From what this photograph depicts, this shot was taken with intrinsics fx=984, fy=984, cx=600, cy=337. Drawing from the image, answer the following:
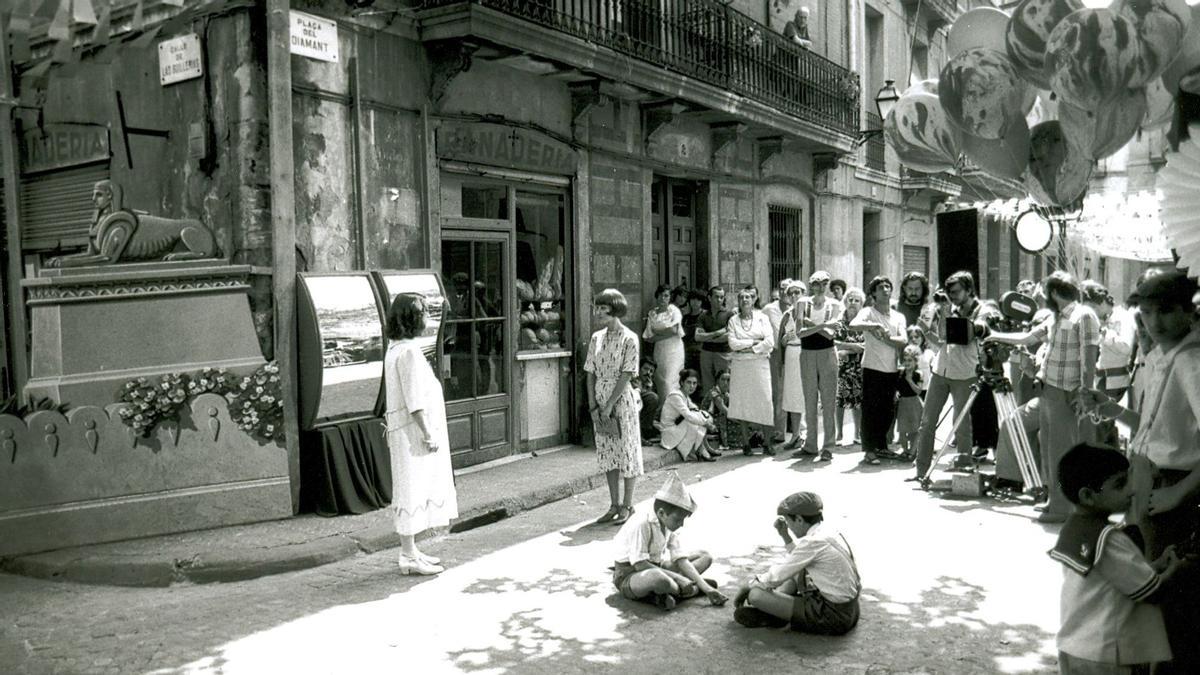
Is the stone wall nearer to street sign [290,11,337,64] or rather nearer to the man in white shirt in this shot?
street sign [290,11,337,64]

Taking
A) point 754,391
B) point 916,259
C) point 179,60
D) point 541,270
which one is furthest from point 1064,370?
point 916,259

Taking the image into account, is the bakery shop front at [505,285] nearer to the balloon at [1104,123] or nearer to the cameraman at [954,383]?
the cameraman at [954,383]

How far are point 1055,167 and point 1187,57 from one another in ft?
3.42

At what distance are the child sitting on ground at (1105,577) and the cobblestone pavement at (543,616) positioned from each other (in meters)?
1.27

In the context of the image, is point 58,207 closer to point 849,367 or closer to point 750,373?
point 750,373

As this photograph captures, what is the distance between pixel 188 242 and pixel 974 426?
738 centimetres

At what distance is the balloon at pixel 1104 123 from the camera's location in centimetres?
462

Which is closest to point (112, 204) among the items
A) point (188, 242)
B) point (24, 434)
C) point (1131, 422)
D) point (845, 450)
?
point (188, 242)

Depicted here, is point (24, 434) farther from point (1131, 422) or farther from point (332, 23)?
point (1131, 422)

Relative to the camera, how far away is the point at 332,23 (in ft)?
26.1

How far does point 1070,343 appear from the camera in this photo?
720 cm

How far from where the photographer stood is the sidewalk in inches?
245

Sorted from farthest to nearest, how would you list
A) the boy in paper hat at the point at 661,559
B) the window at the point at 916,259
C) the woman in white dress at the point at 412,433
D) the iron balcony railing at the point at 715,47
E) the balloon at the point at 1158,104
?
the window at the point at 916,259, the iron balcony railing at the point at 715,47, the woman in white dress at the point at 412,433, the boy in paper hat at the point at 661,559, the balloon at the point at 1158,104

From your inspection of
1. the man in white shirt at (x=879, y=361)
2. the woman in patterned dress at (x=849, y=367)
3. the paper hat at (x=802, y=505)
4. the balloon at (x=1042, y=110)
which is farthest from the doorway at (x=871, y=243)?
the paper hat at (x=802, y=505)
